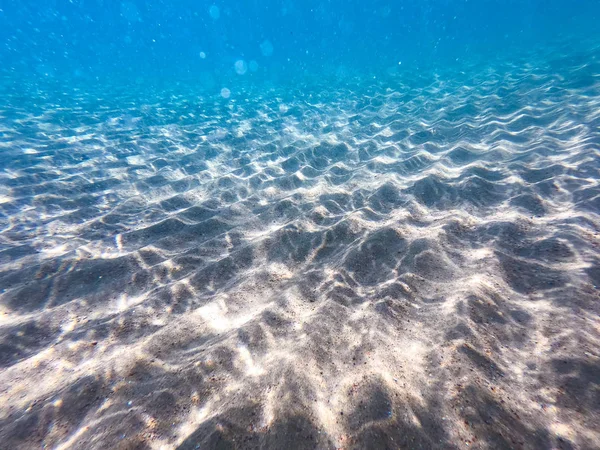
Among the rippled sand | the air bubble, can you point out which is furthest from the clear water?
the air bubble

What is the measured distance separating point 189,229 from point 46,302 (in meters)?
2.13

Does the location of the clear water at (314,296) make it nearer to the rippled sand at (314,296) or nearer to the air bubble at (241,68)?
the rippled sand at (314,296)

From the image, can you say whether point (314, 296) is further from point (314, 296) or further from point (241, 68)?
point (241, 68)

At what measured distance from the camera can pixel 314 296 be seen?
3.32 m

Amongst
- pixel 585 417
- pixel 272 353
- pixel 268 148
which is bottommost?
pixel 585 417

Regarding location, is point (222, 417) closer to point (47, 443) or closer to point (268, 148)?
point (47, 443)

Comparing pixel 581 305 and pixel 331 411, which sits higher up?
pixel 581 305

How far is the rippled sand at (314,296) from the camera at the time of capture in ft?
6.68

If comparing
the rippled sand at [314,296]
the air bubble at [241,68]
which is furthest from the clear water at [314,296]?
the air bubble at [241,68]

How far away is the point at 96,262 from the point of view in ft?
13.7

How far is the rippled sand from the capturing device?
6.68 feet

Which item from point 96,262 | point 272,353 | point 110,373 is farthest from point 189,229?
point 272,353

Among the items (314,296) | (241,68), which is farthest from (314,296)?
(241,68)

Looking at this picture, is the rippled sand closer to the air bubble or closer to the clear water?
the clear water
